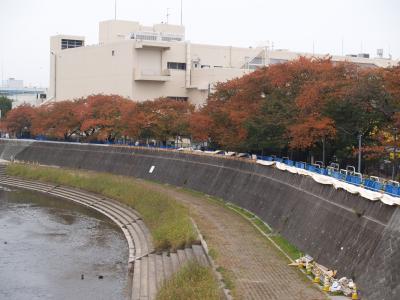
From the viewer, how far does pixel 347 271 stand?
72.6ft

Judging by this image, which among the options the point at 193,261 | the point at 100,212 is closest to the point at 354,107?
the point at 193,261

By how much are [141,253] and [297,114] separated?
15620mm

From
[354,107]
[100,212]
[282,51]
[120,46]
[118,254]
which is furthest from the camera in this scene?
[282,51]

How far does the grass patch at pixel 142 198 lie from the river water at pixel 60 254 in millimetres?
2262

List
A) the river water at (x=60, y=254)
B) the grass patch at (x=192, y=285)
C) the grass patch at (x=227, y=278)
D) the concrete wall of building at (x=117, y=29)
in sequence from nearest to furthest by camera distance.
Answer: the grass patch at (x=192, y=285) → the grass patch at (x=227, y=278) → the river water at (x=60, y=254) → the concrete wall of building at (x=117, y=29)

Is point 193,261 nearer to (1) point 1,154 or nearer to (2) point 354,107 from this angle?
(2) point 354,107

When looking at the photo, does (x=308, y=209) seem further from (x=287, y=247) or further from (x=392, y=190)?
(x=392, y=190)

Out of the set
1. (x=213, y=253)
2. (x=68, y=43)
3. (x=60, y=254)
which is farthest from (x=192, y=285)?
(x=68, y=43)

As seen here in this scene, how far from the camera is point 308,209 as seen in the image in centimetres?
2930

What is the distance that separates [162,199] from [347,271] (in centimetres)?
2143

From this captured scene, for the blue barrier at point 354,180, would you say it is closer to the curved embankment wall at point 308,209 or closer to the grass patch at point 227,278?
the curved embankment wall at point 308,209

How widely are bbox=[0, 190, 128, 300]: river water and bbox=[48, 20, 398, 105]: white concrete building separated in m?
32.1

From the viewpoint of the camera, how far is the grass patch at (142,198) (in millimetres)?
31438

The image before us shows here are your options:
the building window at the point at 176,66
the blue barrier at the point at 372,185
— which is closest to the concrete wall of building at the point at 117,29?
the building window at the point at 176,66
